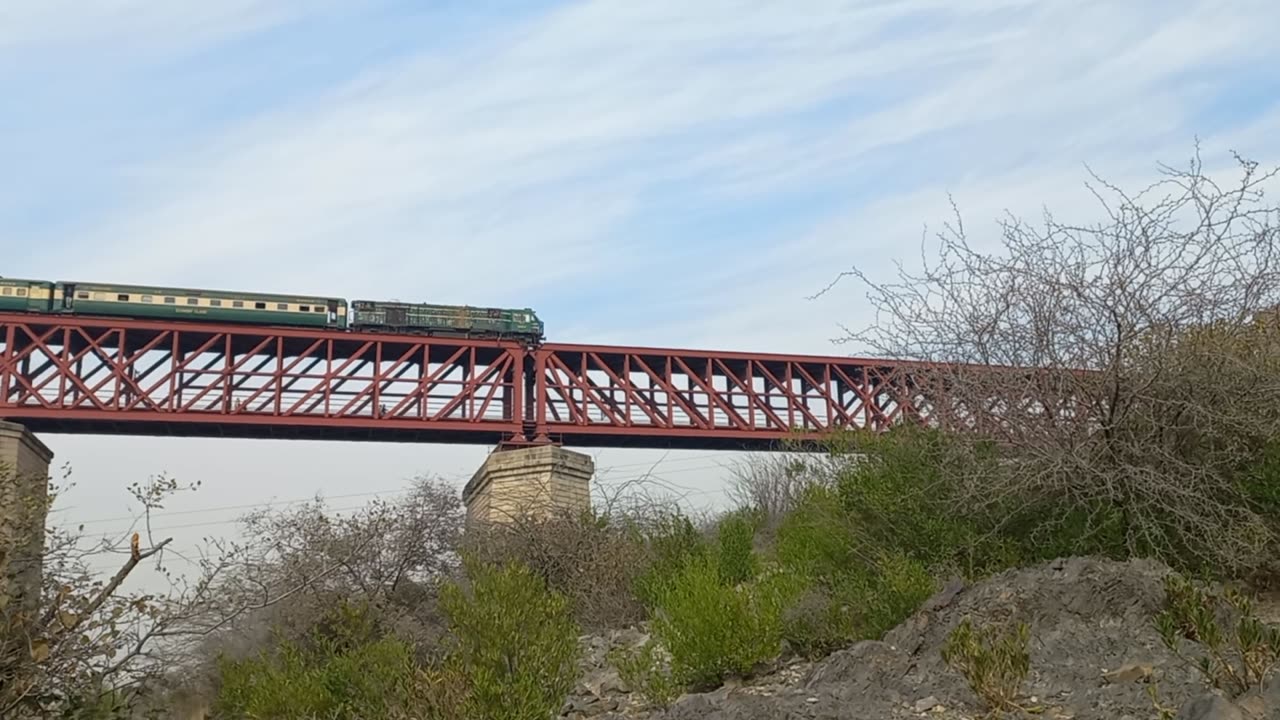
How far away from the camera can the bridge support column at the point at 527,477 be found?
87.4ft

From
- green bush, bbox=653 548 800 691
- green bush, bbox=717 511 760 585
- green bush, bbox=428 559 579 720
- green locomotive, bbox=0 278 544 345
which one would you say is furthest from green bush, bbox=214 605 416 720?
green locomotive, bbox=0 278 544 345

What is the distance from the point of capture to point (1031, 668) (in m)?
7.48

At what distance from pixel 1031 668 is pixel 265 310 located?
104 ft

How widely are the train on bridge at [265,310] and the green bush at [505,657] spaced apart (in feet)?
93.0

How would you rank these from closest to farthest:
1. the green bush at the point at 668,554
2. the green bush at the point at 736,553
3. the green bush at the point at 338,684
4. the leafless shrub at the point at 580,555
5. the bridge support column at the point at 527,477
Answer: the green bush at the point at 338,684, the green bush at the point at 736,553, the green bush at the point at 668,554, the leafless shrub at the point at 580,555, the bridge support column at the point at 527,477

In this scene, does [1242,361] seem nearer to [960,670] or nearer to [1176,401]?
[1176,401]

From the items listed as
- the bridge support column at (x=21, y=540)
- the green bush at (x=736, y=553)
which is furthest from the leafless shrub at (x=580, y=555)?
the bridge support column at (x=21, y=540)

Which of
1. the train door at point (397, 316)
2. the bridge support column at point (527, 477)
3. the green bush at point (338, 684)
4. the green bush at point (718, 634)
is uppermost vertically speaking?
the train door at point (397, 316)

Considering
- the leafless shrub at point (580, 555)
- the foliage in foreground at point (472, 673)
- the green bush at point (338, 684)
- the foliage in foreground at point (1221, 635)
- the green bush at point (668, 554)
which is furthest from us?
the leafless shrub at point (580, 555)

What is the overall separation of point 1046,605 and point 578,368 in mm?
30624

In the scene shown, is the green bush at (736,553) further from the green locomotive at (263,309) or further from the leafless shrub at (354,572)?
the green locomotive at (263,309)

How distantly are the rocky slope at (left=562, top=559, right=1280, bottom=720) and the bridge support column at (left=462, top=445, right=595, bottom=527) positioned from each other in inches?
680

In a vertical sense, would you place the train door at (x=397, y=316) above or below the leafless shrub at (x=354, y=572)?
above

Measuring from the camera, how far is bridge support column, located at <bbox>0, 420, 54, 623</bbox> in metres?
7.29
